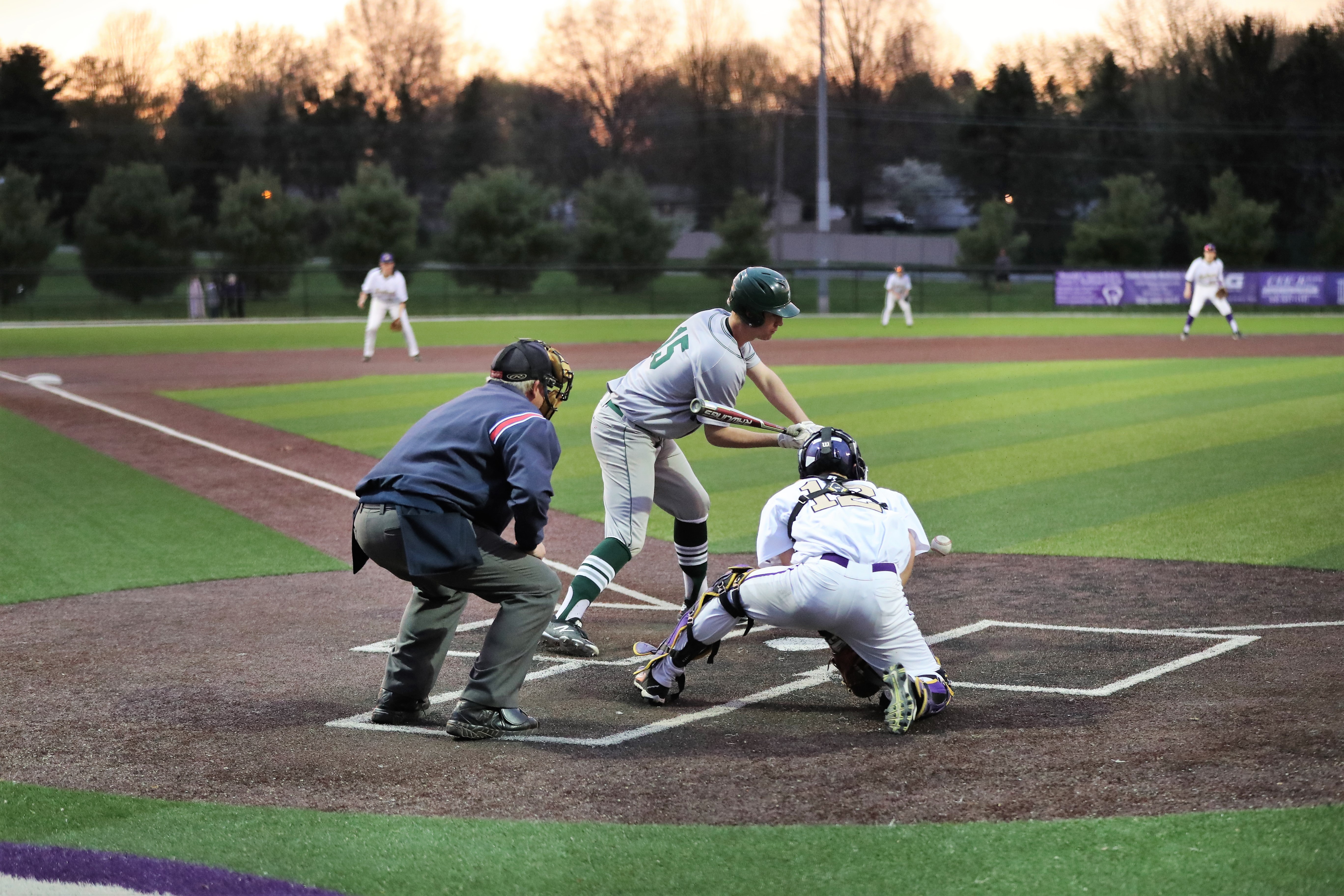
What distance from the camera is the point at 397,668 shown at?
606 centimetres

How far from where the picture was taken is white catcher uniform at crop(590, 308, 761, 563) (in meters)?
7.23

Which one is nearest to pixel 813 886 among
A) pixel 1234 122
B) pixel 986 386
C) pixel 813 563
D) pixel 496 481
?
pixel 813 563

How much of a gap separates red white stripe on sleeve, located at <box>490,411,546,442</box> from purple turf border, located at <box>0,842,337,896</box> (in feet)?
6.84

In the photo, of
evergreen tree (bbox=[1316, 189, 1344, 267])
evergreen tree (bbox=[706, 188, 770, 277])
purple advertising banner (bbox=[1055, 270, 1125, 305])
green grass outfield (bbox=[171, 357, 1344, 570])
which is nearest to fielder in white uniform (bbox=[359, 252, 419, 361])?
green grass outfield (bbox=[171, 357, 1344, 570])

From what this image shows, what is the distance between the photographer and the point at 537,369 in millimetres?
5945

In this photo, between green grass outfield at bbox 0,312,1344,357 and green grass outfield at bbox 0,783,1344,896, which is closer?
green grass outfield at bbox 0,783,1344,896

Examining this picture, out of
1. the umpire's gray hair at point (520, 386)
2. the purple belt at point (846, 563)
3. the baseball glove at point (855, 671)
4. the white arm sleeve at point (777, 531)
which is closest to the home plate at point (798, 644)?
the baseball glove at point (855, 671)

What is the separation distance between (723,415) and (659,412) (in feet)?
1.41

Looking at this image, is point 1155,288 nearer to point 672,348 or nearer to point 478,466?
point 672,348

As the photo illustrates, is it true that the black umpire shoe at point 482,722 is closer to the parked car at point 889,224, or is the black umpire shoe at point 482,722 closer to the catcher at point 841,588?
the catcher at point 841,588

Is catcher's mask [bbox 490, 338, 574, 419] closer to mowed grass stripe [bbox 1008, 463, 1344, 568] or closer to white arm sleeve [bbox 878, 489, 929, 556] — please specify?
white arm sleeve [bbox 878, 489, 929, 556]

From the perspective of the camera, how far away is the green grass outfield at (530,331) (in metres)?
34.1

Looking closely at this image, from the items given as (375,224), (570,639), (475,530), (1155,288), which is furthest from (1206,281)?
(375,224)

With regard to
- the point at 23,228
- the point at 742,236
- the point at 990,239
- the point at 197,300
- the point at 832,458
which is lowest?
the point at 832,458
